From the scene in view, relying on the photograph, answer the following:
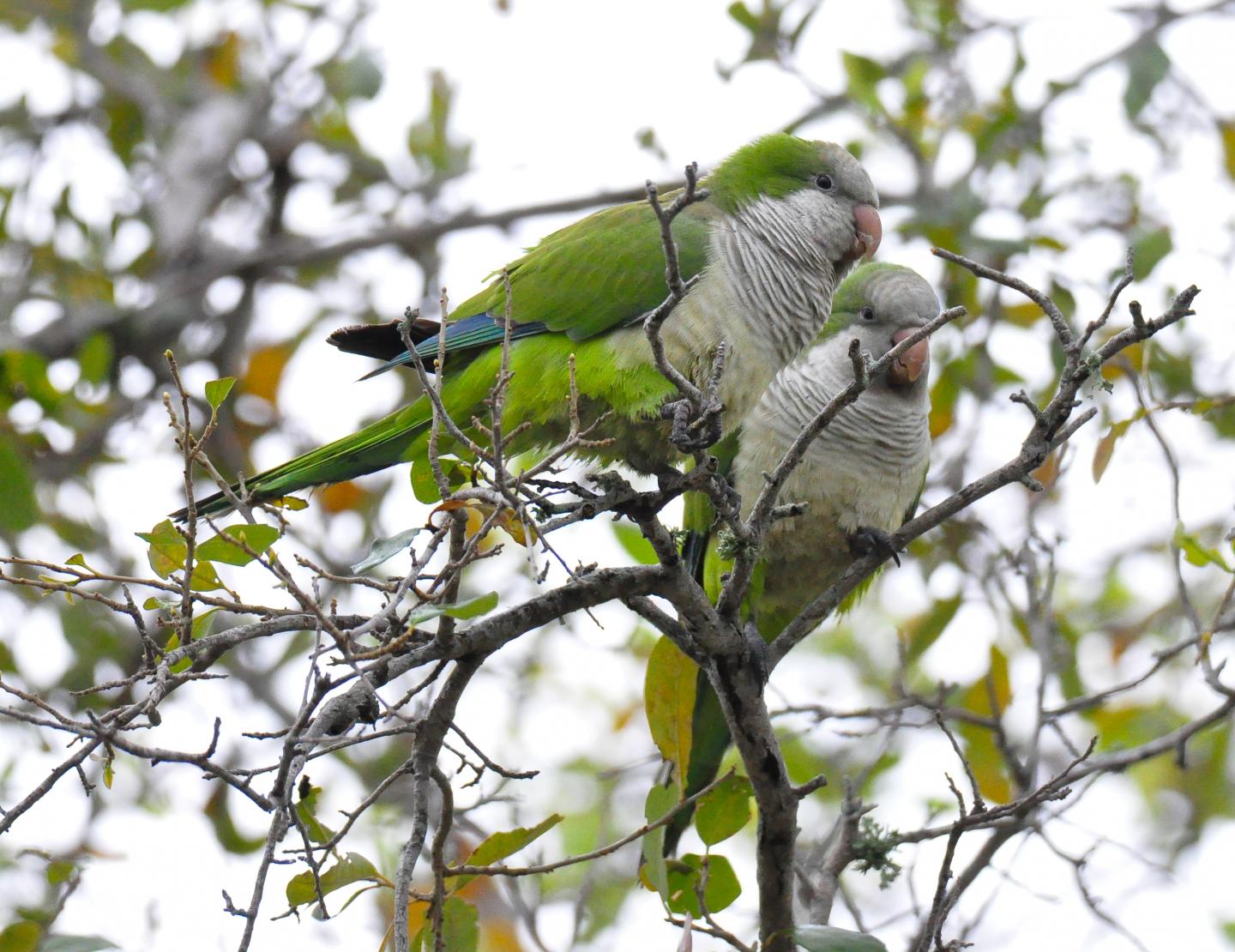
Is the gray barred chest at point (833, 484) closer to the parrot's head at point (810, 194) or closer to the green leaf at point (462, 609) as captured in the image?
the parrot's head at point (810, 194)

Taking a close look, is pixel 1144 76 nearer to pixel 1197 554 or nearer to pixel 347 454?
pixel 1197 554

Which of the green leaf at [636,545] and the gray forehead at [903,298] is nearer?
the green leaf at [636,545]

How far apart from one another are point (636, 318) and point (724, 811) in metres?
1.32

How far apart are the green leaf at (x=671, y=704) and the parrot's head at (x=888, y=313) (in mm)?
1499

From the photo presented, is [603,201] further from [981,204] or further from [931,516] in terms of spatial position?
[931,516]

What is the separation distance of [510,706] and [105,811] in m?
1.88

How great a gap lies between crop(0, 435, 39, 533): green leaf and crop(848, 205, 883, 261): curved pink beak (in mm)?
2482

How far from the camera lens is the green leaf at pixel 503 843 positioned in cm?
243

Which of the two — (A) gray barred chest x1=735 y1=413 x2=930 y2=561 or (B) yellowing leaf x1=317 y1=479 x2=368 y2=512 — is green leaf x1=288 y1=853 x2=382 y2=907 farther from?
(B) yellowing leaf x1=317 y1=479 x2=368 y2=512

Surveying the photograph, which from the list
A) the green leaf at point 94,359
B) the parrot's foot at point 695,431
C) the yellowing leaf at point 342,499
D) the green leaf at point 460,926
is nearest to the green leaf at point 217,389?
the parrot's foot at point 695,431

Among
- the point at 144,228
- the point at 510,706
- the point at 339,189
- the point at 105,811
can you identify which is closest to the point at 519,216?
the point at 339,189

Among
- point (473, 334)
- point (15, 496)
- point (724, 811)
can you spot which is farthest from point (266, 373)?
point (724, 811)

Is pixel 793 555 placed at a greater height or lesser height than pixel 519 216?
lesser

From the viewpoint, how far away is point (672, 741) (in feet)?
9.61
